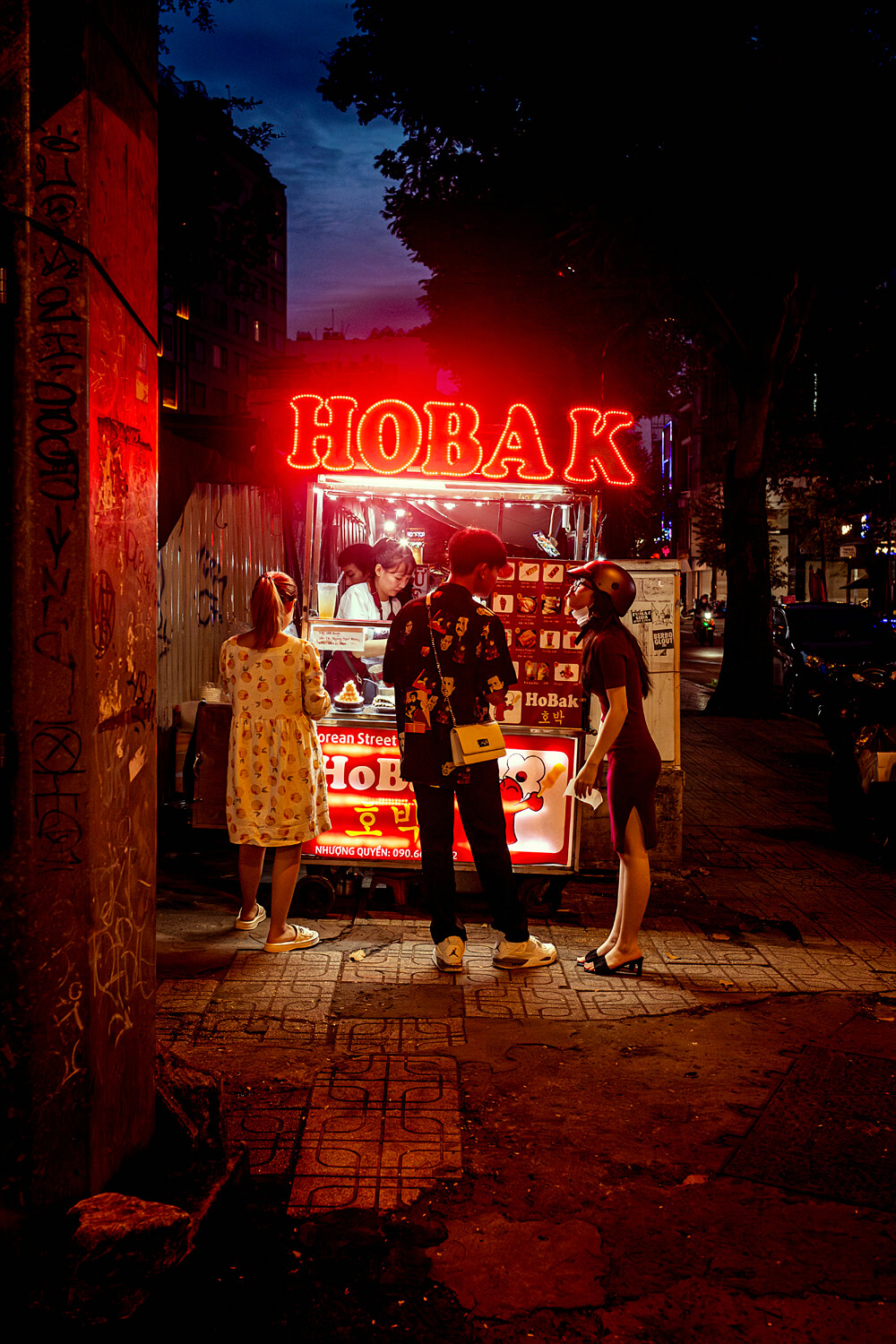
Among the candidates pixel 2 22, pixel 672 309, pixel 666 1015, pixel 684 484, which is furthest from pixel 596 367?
pixel 684 484

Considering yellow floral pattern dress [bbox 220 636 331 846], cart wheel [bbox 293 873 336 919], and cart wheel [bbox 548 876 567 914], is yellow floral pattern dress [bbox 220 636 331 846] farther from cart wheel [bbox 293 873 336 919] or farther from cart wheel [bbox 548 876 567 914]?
cart wheel [bbox 548 876 567 914]

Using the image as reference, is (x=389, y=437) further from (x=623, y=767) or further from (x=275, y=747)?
(x=623, y=767)

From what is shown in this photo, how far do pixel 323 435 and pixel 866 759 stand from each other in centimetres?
498

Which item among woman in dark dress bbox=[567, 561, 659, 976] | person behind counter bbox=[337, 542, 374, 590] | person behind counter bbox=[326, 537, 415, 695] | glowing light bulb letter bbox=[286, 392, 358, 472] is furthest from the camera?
person behind counter bbox=[337, 542, 374, 590]

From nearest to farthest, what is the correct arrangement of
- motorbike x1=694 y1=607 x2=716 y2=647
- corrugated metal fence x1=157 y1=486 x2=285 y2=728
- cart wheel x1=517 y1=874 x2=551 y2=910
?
cart wheel x1=517 y1=874 x2=551 y2=910 < corrugated metal fence x1=157 y1=486 x2=285 y2=728 < motorbike x1=694 y1=607 x2=716 y2=647

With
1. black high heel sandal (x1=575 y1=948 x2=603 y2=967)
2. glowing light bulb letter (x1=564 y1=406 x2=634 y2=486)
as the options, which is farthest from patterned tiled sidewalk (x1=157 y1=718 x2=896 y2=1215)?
glowing light bulb letter (x1=564 y1=406 x2=634 y2=486)

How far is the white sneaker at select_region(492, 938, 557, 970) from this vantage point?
523cm

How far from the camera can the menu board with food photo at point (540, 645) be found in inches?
245

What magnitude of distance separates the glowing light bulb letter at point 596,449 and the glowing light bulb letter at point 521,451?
0.20 meters

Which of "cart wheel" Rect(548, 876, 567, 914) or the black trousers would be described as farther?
"cart wheel" Rect(548, 876, 567, 914)

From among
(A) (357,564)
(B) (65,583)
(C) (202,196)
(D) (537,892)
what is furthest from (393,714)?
(C) (202,196)

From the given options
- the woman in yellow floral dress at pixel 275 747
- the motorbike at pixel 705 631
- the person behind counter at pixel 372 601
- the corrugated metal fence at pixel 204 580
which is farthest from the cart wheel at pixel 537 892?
the motorbike at pixel 705 631

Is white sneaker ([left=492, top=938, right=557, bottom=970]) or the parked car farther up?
the parked car

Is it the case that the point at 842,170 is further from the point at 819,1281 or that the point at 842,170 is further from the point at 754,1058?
the point at 819,1281
